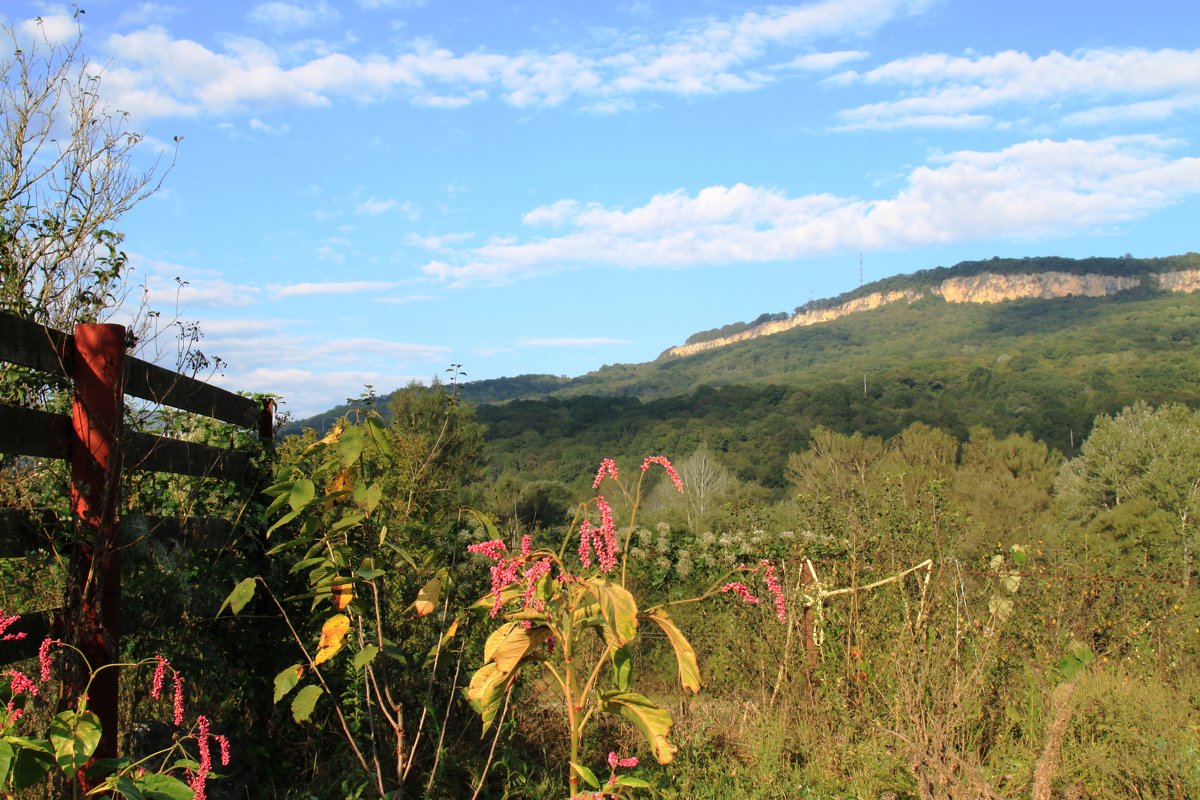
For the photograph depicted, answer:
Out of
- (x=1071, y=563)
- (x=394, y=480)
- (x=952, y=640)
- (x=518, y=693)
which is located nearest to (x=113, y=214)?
(x=394, y=480)

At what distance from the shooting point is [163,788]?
180cm

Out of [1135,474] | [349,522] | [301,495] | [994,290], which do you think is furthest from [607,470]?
[994,290]

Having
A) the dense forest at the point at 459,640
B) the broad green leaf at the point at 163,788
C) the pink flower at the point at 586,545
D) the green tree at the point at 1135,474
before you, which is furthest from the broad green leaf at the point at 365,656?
the green tree at the point at 1135,474

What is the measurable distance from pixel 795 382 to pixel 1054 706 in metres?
84.7

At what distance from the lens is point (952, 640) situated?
178 inches

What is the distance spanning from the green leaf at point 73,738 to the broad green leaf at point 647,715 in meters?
1.31

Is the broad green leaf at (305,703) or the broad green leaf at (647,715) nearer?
the broad green leaf at (647,715)

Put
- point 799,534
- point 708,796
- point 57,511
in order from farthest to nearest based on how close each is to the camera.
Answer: point 799,534 → point 708,796 → point 57,511

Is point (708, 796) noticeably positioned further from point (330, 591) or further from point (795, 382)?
point (795, 382)

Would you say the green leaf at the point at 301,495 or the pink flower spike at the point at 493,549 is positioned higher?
the green leaf at the point at 301,495

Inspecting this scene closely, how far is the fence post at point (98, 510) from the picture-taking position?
7.82 ft

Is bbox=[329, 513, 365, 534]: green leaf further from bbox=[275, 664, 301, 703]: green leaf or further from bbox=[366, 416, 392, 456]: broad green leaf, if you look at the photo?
bbox=[275, 664, 301, 703]: green leaf

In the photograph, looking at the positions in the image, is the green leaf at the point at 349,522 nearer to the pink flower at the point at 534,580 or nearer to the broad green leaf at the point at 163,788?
the pink flower at the point at 534,580

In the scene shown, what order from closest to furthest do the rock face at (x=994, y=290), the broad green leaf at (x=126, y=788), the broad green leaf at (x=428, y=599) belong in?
the broad green leaf at (x=126, y=788) < the broad green leaf at (x=428, y=599) < the rock face at (x=994, y=290)
